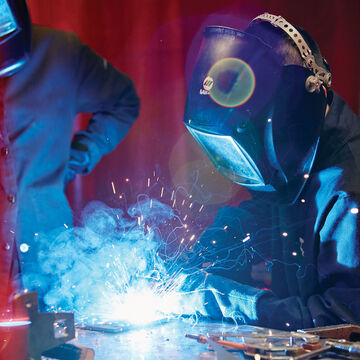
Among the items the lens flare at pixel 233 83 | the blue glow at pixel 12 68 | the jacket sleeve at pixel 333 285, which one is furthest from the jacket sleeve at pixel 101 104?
the jacket sleeve at pixel 333 285

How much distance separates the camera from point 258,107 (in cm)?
139

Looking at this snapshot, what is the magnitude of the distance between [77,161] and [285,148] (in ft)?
3.59

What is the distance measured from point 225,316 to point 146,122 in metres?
1.10

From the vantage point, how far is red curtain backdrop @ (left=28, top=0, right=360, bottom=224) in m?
2.04

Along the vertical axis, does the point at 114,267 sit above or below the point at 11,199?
below

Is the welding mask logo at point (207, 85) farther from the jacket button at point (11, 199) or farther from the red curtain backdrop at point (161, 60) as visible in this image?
the jacket button at point (11, 199)

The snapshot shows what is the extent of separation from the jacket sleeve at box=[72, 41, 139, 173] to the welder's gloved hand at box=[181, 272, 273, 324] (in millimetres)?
915

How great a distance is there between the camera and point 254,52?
1.41m

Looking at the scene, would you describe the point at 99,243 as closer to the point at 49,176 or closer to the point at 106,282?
the point at 106,282

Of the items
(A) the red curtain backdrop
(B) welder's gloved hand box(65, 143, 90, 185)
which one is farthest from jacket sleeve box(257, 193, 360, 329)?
(B) welder's gloved hand box(65, 143, 90, 185)

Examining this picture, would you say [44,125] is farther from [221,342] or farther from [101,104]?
[221,342]

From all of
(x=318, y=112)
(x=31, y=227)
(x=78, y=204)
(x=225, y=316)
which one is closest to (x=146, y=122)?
(x=78, y=204)

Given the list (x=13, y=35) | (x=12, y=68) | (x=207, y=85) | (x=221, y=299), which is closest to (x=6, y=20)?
(x=13, y=35)

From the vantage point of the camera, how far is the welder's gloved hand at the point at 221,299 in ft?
4.39
